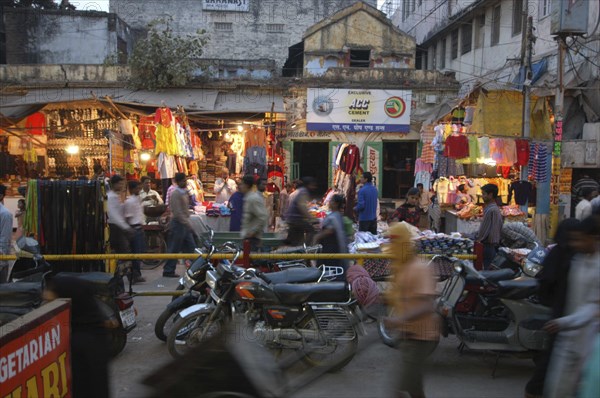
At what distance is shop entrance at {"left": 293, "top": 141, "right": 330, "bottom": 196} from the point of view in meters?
19.8

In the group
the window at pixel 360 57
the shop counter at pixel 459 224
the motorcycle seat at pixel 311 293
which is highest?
the window at pixel 360 57

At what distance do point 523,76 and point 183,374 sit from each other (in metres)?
11.9

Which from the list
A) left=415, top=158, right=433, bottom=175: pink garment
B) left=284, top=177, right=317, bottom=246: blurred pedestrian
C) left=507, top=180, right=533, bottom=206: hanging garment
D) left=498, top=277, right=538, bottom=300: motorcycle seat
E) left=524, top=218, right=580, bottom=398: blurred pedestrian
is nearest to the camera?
left=524, top=218, right=580, bottom=398: blurred pedestrian

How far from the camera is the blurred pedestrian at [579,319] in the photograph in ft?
11.5

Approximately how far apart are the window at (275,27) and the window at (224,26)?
1983 millimetres

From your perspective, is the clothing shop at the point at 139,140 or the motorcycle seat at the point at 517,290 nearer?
the motorcycle seat at the point at 517,290

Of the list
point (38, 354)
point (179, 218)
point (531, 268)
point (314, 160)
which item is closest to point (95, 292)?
point (38, 354)

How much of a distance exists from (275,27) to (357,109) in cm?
1117

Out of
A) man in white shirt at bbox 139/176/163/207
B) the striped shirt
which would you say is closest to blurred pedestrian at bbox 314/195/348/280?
the striped shirt

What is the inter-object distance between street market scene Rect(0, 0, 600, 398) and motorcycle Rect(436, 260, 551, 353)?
21mm

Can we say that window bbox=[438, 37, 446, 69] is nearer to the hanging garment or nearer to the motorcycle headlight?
the hanging garment

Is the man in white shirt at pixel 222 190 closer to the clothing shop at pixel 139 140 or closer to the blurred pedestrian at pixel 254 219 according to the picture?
the clothing shop at pixel 139 140

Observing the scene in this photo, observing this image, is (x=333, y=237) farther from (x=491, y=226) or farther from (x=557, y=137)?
(x=557, y=137)

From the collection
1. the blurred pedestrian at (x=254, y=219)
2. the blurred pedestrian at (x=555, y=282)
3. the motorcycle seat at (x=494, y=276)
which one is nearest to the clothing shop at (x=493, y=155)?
the blurred pedestrian at (x=254, y=219)
